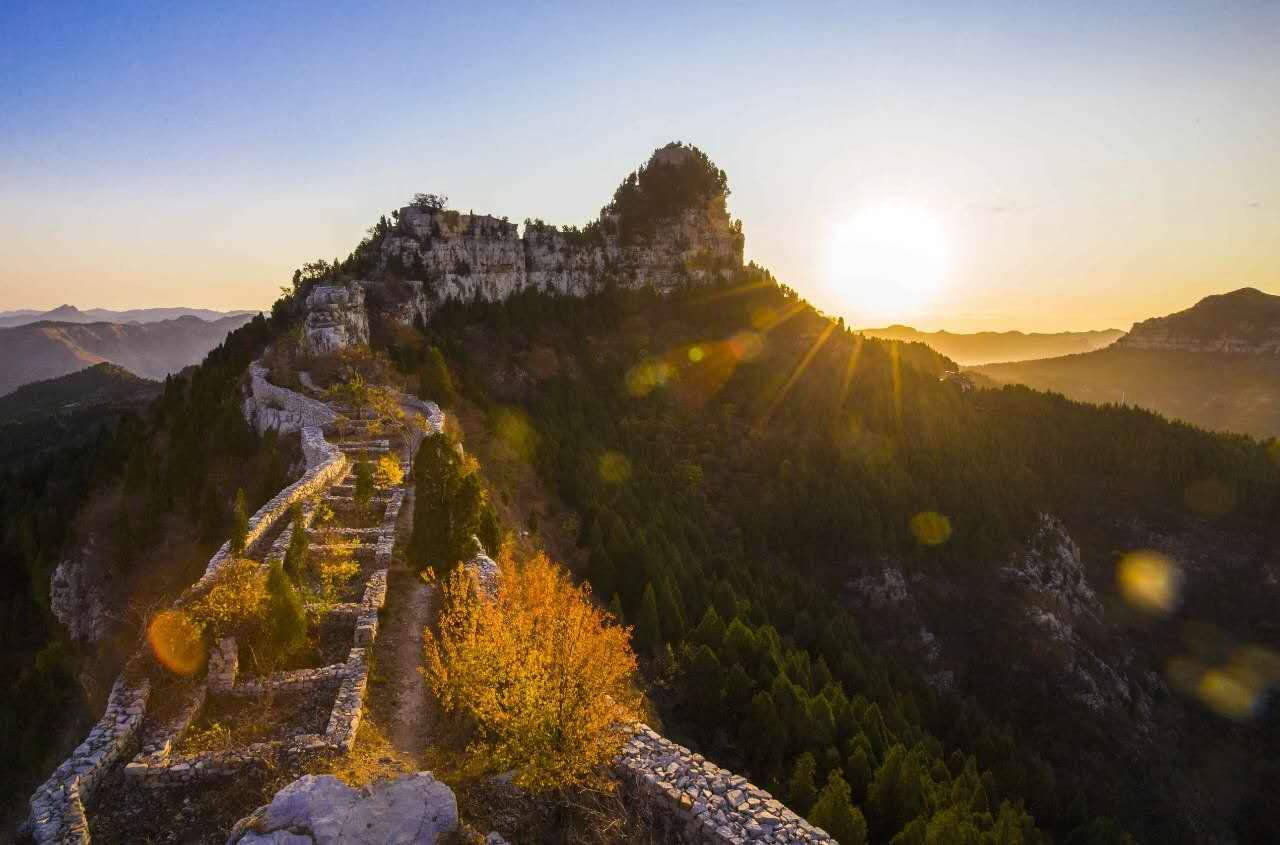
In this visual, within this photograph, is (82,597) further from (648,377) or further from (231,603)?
(648,377)

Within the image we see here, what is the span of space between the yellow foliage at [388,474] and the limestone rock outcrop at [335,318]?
23.4 m

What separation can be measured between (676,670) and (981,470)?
200 ft

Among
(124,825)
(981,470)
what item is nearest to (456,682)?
(124,825)

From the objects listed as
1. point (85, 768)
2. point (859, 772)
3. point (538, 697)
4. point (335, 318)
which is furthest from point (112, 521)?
point (859, 772)

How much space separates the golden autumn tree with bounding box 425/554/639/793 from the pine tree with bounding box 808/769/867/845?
705 centimetres

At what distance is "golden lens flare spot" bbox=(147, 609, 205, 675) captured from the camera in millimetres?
15266

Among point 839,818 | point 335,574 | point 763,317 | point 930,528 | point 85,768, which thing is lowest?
point 930,528

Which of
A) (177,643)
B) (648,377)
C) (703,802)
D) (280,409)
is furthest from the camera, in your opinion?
(648,377)

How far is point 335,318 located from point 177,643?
40167 millimetres

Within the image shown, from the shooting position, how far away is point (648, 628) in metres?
30.3

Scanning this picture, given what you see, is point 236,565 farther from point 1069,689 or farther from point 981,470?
point 981,470

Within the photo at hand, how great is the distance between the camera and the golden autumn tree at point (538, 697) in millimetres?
12703

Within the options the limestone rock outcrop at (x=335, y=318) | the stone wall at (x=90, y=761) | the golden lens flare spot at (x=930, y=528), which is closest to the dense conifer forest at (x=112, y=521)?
the limestone rock outcrop at (x=335, y=318)

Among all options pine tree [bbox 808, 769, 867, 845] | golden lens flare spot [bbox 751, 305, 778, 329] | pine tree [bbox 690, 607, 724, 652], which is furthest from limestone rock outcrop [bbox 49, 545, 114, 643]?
golden lens flare spot [bbox 751, 305, 778, 329]
